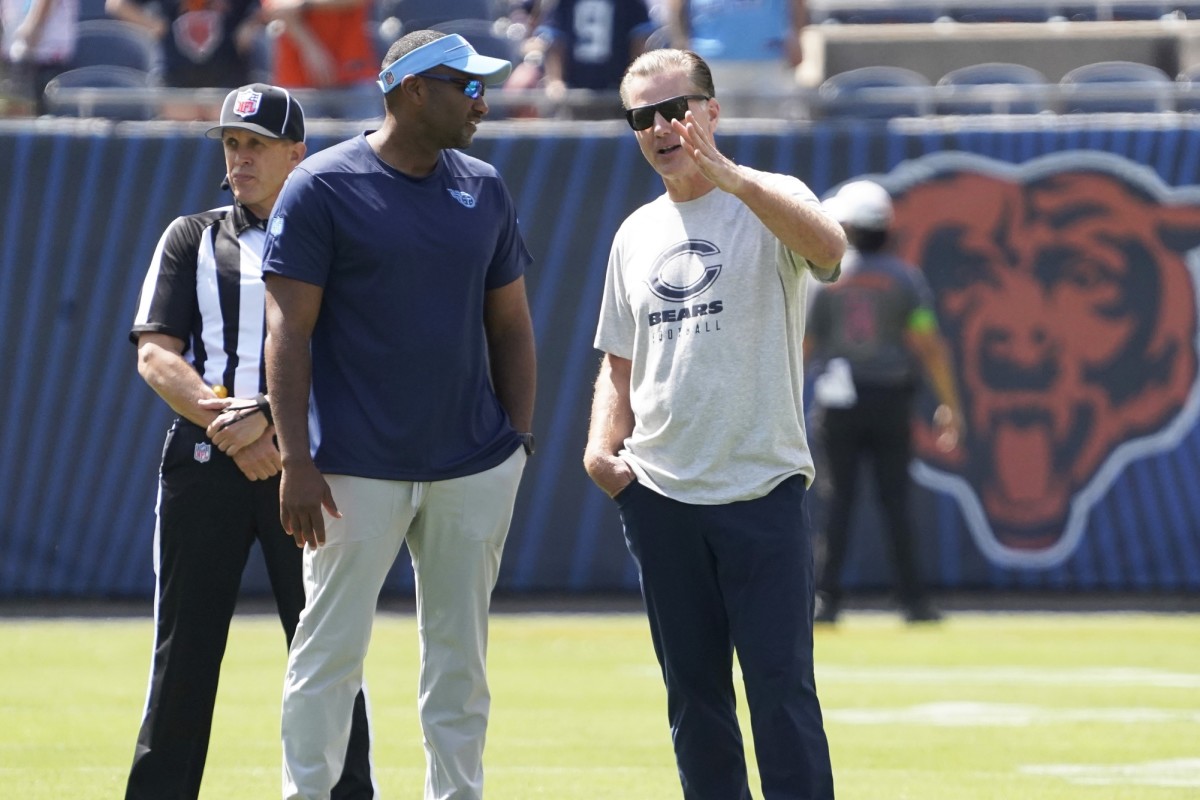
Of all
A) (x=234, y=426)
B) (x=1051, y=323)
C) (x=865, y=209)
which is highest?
(x=234, y=426)

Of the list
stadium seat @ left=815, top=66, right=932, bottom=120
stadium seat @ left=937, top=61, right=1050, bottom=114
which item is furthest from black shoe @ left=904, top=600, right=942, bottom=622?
stadium seat @ left=937, top=61, right=1050, bottom=114

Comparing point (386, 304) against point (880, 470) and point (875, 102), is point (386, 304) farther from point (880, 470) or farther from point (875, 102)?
point (875, 102)

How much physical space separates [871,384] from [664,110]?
651 cm

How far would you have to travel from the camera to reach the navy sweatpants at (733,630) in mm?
5121

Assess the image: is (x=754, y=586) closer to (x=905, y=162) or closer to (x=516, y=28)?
(x=905, y=162)

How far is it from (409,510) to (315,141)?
7.67 metres

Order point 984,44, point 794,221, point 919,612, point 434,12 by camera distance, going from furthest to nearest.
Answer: point 984,44 < point 434,12 < point 919,612 < point 794,221

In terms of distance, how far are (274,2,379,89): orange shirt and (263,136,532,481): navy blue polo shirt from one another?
26.4ft

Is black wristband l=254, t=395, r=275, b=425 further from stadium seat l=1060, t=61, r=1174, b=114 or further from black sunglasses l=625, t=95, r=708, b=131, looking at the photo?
stadium seat l=1060, t=61, r=1174, b=114

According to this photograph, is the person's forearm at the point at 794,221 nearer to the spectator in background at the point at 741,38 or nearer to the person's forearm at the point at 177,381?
the person's forearm at the point at 177,381

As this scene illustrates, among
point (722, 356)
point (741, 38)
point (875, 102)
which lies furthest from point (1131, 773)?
point (741, 38)

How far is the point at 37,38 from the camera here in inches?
532

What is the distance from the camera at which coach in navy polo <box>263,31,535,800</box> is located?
201 inches

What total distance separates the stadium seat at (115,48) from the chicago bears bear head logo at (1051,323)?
567cm
